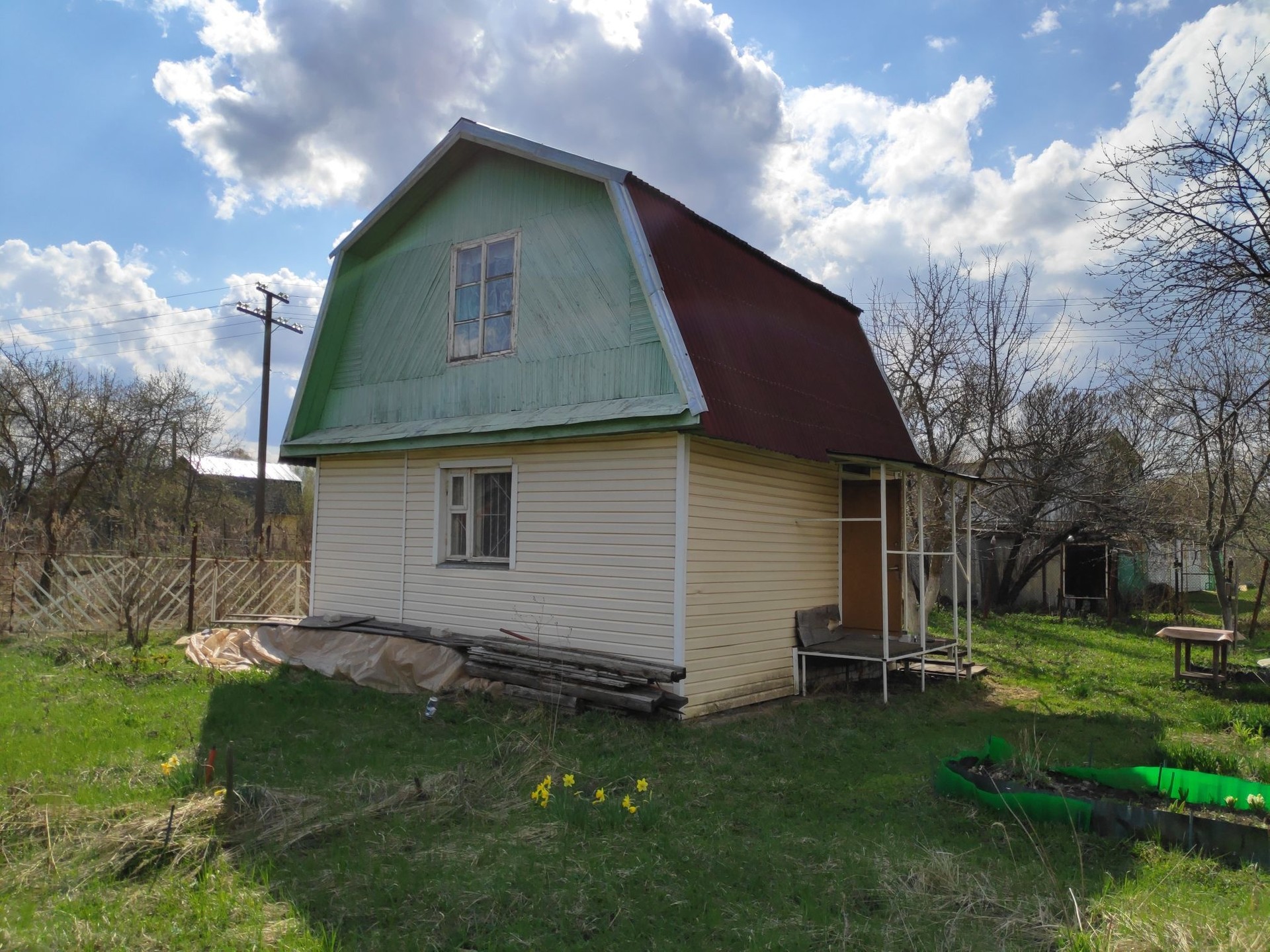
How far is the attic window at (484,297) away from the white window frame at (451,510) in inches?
54.7

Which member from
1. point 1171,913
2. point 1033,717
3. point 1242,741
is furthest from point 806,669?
point 1171,913

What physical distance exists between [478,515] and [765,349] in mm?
4214

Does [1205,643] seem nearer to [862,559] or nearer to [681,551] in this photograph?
[862,559]

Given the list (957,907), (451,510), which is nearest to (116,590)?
(451,510)

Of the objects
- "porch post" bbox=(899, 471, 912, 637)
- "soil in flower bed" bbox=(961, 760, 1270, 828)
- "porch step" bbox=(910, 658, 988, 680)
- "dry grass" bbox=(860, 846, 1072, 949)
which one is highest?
"porch post" bbox=(899, 471, 912, 637)

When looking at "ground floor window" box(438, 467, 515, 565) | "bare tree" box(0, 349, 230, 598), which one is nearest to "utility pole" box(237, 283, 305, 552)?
"bare tree" box(0, 349, 230, 598)

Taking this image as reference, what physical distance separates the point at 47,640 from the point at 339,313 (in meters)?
6.70

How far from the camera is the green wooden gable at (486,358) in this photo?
30.0 ft

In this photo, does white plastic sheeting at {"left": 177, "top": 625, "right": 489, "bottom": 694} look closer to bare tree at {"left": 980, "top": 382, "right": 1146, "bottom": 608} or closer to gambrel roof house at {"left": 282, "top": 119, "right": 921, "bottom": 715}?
gambrel roof house at {"left": 282, "top": 119, "right": 921, "bottom": 715}

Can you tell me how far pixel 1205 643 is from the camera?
1088 cm

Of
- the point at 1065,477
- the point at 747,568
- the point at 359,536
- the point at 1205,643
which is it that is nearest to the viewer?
the point at 747,568

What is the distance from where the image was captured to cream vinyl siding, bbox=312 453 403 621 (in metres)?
11.5

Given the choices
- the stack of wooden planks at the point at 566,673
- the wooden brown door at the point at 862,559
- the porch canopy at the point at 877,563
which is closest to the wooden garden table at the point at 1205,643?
the porch canopy at the point at 877,563

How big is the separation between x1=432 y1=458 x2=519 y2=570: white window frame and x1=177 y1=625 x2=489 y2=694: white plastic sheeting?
3.83ft
